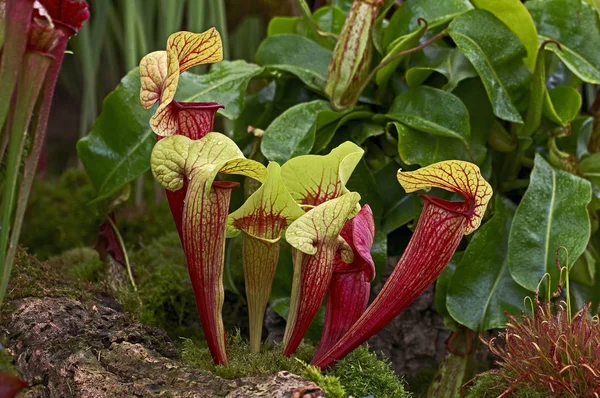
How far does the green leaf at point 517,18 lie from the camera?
4.74 feet

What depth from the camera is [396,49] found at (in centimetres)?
143

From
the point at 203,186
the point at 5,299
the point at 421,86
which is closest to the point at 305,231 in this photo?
the point at 203,186

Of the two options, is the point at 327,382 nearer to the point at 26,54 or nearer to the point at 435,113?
the point at 26,54

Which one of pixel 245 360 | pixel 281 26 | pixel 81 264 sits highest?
pixel 281 26

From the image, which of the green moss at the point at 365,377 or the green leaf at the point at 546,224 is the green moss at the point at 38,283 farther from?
the green leaf at the point at 546,224

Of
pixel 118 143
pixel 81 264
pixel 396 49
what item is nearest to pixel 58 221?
pixel 81 264

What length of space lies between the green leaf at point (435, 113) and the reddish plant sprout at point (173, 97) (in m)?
0.52

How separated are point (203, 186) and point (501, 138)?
2.64 feet

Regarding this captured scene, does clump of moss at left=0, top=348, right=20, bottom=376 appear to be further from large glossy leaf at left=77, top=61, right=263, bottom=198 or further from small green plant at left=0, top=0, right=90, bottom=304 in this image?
large glossy leaf at left=77, top=61, right=263, bottom=198

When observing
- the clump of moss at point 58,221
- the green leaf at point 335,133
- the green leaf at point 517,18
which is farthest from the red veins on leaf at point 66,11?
the clump of moss at point 58,221

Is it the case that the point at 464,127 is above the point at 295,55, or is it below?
below

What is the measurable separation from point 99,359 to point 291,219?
0.33m

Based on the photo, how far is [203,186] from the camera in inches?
37.0

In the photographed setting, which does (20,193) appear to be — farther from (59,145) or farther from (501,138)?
(59,145)
